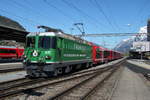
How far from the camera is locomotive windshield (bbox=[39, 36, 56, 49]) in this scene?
1210 centimetres

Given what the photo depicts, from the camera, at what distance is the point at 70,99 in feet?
24.5

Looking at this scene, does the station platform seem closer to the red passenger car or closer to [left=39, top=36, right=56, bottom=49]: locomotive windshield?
[left=39, top=36, right=56, bottom=49]: locomotive windshield

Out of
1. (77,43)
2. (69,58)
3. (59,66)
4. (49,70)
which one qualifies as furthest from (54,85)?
(77,43)

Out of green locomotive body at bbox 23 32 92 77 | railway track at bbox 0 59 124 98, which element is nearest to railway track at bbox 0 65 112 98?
railway track at bbox 0 59 124 98

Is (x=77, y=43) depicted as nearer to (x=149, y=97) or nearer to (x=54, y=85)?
(x=54, y=85)

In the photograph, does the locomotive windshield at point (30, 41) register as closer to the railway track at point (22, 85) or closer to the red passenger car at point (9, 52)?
the railway track at point (22, 85)

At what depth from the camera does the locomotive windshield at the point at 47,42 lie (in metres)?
12.1

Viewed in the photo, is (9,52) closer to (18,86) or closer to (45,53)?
(45,53)

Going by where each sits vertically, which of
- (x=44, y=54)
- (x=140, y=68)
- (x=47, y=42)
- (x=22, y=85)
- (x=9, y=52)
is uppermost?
(x=47, y=42)

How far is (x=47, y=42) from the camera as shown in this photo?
1220 centimetres

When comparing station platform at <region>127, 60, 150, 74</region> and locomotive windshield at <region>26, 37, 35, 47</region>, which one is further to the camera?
station platform at <region>127, 60, 150, 74</region>

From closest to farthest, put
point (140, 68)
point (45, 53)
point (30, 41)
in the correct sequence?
point (45, 53) < point (30, 41) < point (140, 68)

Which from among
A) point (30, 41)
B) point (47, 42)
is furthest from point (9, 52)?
point (47, 42)

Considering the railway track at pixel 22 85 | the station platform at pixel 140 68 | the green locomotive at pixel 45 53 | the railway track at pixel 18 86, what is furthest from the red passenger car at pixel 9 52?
the railway track at pixel 18 86
